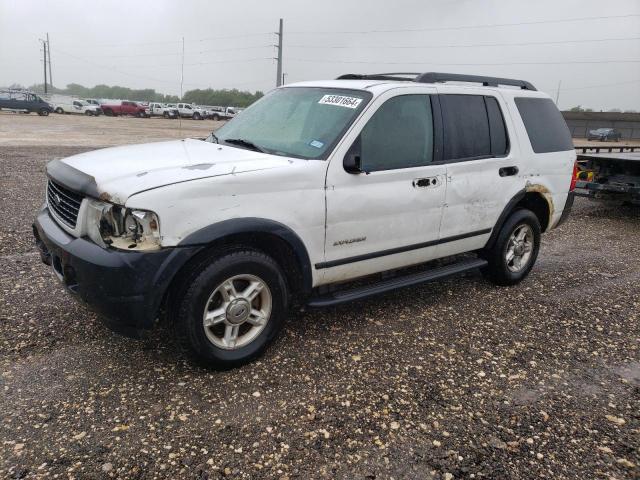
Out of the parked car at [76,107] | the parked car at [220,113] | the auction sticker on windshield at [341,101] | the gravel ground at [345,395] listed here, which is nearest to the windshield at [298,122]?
the auction sticker on windshield at [341,101]

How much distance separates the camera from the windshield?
142 inches

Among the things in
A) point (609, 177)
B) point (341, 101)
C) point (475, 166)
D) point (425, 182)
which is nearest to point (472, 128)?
point (475, 166)

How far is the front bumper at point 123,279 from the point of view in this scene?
2785 mm

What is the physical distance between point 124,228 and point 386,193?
181 centimetres

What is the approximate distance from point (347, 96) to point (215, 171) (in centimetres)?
131

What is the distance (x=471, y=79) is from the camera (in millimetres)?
4582

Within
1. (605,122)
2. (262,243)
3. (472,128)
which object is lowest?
(262,243)

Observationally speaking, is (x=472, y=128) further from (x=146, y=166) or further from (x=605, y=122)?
(x=605, y=122)

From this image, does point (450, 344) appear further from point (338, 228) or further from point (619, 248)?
point (619, 248)

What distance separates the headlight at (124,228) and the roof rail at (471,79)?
2.51 m

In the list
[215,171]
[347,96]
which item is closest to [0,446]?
[215,171]

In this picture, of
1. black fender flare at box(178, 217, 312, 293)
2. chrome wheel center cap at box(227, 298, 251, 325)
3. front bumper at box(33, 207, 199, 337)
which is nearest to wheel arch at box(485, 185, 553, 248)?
black fender flare at box(178, 217, 312, 293)

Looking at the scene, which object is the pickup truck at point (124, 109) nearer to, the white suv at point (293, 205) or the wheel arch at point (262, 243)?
the white suv at point (293, 205)

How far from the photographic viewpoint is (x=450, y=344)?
3863mm
